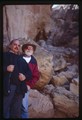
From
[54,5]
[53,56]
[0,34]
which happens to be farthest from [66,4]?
[0,34]

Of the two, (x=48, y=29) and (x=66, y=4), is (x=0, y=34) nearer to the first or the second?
(x=48, y=29)

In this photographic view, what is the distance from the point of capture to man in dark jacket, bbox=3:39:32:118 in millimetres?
1787

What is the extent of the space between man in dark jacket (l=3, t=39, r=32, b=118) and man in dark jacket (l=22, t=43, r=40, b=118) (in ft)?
0.10

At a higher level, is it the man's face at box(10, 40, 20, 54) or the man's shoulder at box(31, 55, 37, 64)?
the man's face at box(10, 40, 20, 54)

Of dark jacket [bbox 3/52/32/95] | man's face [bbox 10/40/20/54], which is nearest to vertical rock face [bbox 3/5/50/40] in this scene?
man's face [bbox 10/40/20/54]

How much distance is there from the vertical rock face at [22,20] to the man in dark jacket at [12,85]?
0.25ft

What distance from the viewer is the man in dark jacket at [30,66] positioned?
1.79 meters

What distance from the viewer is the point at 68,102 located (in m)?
1.79

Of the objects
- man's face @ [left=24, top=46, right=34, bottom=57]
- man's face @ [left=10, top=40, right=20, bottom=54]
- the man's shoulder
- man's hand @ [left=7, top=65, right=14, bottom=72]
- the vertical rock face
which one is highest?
the vertical rock face

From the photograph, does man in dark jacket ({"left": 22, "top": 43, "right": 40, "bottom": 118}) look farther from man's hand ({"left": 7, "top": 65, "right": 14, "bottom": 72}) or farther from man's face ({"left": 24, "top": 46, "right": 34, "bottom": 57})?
man's hand ({"left": 7, "top": 65, "right": 14, "bottom": 72})

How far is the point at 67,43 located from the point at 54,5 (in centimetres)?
31

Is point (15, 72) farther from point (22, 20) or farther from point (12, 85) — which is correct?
point (22, 20)

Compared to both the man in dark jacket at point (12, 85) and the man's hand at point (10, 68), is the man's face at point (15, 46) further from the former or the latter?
the man's hand at point (10, 68)
